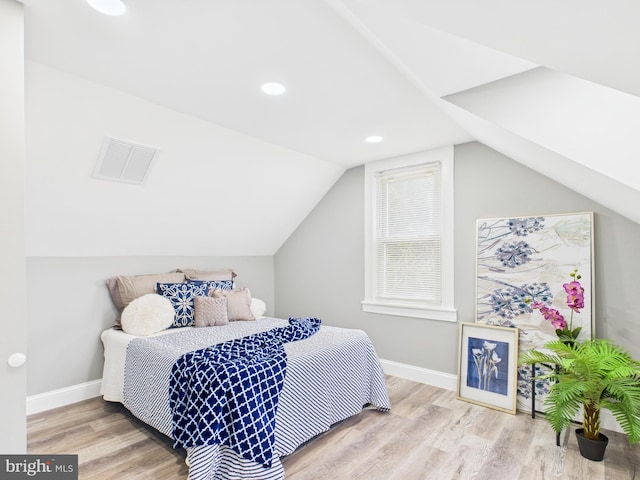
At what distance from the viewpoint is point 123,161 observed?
283cm

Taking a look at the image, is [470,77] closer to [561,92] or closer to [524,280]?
[561,92]

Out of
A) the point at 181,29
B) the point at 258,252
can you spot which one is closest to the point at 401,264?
the point at 258,252

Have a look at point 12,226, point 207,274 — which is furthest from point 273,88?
point 207,274

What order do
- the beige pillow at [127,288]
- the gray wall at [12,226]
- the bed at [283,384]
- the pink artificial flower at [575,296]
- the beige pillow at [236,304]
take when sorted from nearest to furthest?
the gray wall at [12,226]
the bed at [283,384]
the pink artificial flower at [575,296]
the beige pillow at [127,288]
the beige pillow at [236,304]

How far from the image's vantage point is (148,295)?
336cm

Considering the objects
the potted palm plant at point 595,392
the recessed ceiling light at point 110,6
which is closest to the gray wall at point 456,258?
the potted palm plant at point 595,392

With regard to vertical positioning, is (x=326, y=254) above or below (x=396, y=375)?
above

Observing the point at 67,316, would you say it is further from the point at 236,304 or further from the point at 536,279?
the point at 536,279

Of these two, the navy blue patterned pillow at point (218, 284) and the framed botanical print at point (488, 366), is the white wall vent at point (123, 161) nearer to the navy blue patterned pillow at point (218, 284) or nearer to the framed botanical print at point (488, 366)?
the navy blue patterned pillow at point (218, 284)

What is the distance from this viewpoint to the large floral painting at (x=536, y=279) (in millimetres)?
2820

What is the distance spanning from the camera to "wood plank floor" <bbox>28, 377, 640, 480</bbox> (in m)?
2.21

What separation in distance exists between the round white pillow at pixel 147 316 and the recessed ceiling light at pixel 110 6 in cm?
235

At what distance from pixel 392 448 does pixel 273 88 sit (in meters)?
2.55

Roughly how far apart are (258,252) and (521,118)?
3624 mm
